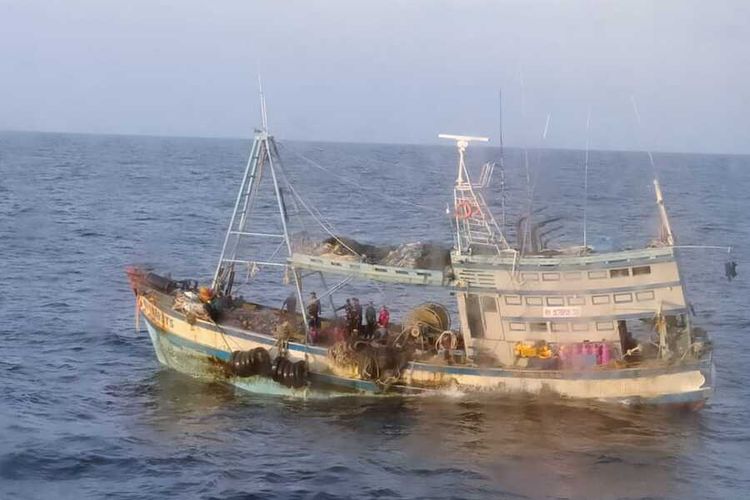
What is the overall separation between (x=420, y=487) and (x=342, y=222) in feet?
145

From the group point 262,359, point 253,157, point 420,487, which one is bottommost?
point 420,487

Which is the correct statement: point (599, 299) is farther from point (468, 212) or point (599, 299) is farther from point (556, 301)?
point (468, 212)

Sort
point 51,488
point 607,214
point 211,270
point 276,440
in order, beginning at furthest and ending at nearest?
point 607,214
point 211,270
point 276,440
point 51,488

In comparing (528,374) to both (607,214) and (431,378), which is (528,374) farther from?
(607,214)

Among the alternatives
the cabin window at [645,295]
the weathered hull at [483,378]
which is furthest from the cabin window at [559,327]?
the cabin window at [645,295]

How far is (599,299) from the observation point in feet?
92.6

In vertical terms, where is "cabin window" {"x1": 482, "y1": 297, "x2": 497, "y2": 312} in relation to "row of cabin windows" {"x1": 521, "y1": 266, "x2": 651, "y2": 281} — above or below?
below

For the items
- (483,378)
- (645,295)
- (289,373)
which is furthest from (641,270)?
(289,373)

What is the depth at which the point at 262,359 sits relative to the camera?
94.8 ft

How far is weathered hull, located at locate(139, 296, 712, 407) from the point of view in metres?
27.9

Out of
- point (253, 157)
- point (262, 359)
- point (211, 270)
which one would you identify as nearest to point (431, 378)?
point (262, 359)

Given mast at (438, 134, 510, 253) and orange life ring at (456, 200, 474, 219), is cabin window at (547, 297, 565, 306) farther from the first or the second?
orange life ring at (456, 200, 474, 219)

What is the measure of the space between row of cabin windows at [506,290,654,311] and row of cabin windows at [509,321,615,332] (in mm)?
637

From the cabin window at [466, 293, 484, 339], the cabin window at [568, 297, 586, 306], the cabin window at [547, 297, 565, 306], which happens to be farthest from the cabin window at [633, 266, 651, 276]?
the cabin window at [466, 293, 484, 339]
